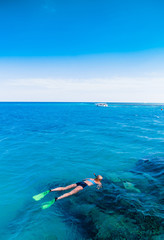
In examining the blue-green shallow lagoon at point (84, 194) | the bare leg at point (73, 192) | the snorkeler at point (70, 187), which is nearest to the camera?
the blue-green shallow lagoon at point (84, 194)

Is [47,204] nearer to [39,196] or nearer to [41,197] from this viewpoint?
[41,197]

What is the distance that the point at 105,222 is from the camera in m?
7.73

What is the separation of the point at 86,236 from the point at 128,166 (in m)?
9.70

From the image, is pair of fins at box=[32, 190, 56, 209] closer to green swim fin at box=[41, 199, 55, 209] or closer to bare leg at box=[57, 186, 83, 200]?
green swim fin at box=[41, 199, 55, 209]

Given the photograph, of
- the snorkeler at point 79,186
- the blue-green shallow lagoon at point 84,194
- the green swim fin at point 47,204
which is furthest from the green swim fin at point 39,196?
the green swim fin at point 47,204

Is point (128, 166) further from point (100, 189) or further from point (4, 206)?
point (4, 206)

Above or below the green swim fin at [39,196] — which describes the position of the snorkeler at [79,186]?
above

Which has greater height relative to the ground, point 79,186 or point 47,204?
point 79,186

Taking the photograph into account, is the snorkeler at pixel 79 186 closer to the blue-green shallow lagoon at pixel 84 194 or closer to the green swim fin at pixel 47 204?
the blue-green shallow lagoon at pixel 84 194

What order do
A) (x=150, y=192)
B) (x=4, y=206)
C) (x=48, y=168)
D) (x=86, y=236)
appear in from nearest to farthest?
(x=86, y=236)
(x=4, y=206)
(x=150, y=192)
(x=48, y=168)

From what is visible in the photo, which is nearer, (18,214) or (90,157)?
(18,214)

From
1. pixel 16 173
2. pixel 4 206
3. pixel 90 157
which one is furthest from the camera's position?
pixel 90 157

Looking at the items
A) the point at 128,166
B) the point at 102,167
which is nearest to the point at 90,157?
the point at 102,167

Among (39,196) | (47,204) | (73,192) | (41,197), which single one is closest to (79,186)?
(73,192)
